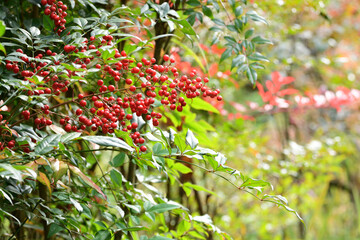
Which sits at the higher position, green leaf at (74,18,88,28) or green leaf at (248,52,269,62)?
green leaf at (74,18,88,28)

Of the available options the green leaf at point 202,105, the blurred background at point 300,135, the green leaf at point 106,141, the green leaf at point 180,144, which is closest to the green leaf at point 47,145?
the green leaf at point 106,141

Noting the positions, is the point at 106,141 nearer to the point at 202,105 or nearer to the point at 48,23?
the point at 48,23

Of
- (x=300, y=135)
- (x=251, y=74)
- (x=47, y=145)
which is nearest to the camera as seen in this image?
(x=47, y=145)

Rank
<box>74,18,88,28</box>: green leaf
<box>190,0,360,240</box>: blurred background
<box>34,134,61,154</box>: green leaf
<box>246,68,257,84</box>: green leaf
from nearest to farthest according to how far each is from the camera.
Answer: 1. <box>34,134,61,154</box>: green leaf
2. <box>74,18,88,28</box>: green leaf
3. <box>246,68,257,84</box>: green leaf
4. <box>190,0,360,240</box>: blurred background

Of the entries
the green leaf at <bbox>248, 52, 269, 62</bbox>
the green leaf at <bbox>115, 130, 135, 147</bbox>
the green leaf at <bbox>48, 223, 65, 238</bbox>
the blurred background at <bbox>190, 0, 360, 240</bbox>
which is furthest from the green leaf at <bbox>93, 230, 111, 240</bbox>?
the blurred background at <bbox>190, 0, 360, 240</bbox>

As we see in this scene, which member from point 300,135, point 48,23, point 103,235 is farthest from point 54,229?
point 300,135

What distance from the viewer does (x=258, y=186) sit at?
702 millimetres

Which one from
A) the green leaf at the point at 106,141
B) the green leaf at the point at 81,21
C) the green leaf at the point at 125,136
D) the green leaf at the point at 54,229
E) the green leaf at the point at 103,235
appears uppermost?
the green leaf at the point at 81,21

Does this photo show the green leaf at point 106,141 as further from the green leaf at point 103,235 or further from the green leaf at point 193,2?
the green leaf at point 193,2

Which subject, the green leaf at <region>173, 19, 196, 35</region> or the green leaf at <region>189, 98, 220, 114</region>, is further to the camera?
the green leaf at <region>189, 98, 220, 114</region>

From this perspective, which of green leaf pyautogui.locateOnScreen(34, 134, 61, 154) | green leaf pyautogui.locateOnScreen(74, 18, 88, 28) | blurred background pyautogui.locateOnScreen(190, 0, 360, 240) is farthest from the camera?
blurred background pyautogui.locateOnScreen(190, 0, 360, 240)

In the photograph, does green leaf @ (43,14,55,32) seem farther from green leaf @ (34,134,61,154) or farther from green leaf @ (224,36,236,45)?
green leaf @ (224,36,236,45)

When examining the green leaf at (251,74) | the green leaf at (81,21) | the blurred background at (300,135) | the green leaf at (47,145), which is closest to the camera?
the green leaf at (47,145)

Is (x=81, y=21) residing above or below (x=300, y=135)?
above
